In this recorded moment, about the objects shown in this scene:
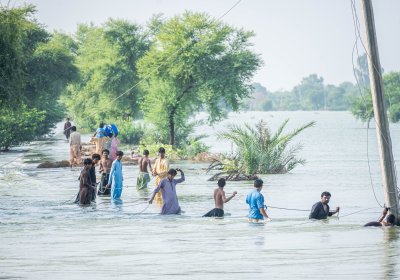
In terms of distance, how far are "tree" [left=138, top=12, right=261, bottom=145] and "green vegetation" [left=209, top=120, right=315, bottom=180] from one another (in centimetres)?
1681

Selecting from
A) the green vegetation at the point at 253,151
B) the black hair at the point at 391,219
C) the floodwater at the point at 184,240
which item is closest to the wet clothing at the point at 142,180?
the floodwater at the point at 184,240

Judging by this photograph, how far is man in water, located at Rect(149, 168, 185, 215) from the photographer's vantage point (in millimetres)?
25469

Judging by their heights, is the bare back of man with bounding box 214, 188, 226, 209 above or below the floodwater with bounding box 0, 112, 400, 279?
above

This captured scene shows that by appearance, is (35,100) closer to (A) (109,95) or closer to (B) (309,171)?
(A) (109,95)

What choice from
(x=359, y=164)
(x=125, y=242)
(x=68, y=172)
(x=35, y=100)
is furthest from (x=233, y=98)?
(x=125, y=242)

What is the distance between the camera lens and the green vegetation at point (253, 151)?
42.9 meters

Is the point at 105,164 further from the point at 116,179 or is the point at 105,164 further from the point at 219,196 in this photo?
the point at 219,196

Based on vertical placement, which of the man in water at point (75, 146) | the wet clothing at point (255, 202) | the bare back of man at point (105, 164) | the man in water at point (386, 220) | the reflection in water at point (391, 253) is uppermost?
the man in water at point (75, 146)

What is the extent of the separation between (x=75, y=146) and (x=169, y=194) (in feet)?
63.4

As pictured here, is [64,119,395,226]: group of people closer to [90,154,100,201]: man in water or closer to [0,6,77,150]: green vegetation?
[90,154,100,201]: man in water

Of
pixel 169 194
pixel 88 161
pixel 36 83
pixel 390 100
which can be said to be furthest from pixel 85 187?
pixel 390 100

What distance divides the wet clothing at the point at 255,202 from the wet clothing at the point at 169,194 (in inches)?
88.3

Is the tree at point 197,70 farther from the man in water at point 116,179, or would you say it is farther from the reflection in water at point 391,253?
the reflection in water at point 391,253

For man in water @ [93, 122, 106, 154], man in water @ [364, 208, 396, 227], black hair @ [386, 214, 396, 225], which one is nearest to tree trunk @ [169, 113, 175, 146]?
man in water @ [93, 122, 106, 154]
